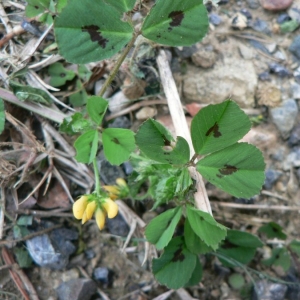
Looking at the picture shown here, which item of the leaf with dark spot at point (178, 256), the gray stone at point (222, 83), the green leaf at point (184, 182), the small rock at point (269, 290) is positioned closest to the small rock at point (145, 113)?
the gray stone at point (222, 83)

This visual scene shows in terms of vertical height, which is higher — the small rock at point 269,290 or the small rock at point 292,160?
the small rock at point 292,160

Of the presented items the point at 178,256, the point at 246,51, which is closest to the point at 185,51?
the point at 246,51

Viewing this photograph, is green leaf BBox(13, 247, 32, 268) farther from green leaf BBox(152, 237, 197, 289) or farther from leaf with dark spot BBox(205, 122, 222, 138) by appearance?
leaf with dark spot BBox(205, 122, 222, 138)

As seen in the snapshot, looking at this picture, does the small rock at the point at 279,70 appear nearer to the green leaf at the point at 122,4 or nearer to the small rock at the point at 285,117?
the small rock at the point at 285,117

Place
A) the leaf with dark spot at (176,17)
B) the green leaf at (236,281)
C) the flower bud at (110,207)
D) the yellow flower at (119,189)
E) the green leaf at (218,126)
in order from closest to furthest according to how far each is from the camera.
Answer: the green leaf at (218,126)
the leaf with dark spot at (176,17)
the flower bud at (110,207)
the yellow flower at (119,189)
the green leaf at (236,281)

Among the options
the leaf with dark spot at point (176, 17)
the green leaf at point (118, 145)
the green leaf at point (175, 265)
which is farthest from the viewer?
the green leaf at point (175, 265)

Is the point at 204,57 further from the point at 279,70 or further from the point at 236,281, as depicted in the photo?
the point at 236,281
